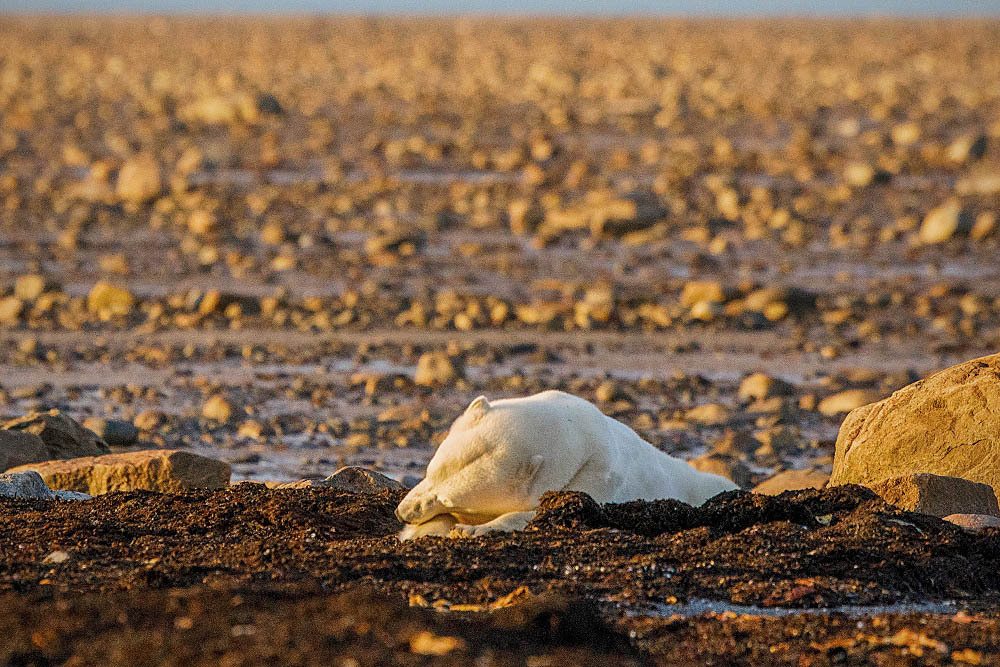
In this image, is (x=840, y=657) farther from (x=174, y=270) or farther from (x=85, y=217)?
(x=85, y=217)

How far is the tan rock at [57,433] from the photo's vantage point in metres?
6.90

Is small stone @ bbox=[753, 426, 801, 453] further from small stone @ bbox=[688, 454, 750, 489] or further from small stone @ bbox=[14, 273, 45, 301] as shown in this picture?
small stone @ bbox=[14, 273, 45, 301]

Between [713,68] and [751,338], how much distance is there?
25.1m

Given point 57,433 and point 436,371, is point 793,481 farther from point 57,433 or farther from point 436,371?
point 57,433

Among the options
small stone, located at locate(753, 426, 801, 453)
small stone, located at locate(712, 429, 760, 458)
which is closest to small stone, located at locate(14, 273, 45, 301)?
small stone, located at locate(712, 429, 760, 458)

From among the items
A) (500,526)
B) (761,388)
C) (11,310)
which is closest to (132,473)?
(500,526)

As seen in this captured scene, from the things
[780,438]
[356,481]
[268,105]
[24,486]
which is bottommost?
[780,438]

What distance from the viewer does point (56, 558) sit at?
472 centimetres

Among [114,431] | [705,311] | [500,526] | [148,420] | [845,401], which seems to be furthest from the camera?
[705,311]

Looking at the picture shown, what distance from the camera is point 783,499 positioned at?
534 cm

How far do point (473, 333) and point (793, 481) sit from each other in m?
3.62

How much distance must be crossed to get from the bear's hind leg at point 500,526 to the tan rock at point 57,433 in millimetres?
2527

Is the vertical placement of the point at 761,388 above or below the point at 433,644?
below

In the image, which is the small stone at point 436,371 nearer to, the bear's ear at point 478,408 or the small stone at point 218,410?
the small stone at point 218,410
